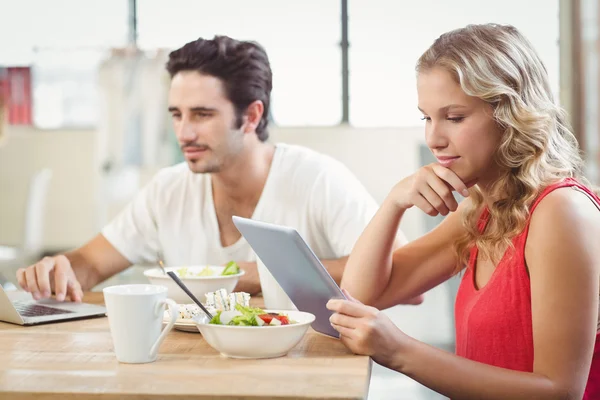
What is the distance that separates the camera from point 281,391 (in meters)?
0.90

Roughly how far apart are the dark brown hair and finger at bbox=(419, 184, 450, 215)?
1064mm

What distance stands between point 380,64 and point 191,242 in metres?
3.81

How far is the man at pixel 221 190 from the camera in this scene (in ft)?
6.77

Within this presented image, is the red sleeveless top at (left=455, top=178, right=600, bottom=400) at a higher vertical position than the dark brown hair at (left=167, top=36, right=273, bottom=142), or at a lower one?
lower

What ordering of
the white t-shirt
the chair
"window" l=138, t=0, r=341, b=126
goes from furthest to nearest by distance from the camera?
"window" l=138, t=0, r=341, b=126, the chair, the white t-shirt

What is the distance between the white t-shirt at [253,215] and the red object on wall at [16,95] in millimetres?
4758

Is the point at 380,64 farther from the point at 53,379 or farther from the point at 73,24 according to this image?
the point at 53,379

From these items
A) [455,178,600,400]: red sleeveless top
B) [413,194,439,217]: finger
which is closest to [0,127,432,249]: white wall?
[413,194,439,217]: finger

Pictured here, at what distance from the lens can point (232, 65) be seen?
228cm

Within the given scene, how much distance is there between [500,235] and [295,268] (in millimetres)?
347

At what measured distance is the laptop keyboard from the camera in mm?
1401

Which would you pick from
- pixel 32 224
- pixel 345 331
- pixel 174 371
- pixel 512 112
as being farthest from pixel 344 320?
pixel 32 224

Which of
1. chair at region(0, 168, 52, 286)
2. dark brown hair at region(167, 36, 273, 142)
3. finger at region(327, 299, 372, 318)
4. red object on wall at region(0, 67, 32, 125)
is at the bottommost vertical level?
chair at region(0, 168, 52, 286)

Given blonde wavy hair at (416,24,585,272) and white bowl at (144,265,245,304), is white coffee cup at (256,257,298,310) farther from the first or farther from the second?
blonde wavy hair at (416,24,585,272)
